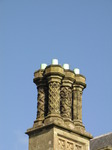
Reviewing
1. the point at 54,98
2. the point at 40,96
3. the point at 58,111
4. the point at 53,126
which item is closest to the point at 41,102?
the point at 40,96

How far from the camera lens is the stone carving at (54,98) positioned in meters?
16.8

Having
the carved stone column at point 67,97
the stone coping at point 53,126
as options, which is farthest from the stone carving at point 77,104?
the stone coping at point 53,126

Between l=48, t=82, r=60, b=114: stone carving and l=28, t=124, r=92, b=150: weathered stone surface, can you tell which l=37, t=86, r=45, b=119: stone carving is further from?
l=28, t=124, r=92, b=150: weathered stone surface

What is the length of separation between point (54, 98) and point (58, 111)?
490 mm

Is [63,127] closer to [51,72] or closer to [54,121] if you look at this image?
[54,121]

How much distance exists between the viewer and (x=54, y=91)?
17.0 meters

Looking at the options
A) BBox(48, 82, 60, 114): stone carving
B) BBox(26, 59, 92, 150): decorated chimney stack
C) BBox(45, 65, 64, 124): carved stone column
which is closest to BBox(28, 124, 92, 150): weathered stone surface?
BBox(26, 59, 92, 150): decorated chimney stack

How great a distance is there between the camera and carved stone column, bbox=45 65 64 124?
54.5 feet

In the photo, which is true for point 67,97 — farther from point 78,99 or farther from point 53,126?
point 53,126

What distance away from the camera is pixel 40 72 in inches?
705

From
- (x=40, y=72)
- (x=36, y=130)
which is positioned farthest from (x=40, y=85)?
(x=36, y=130)

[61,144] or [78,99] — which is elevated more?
[78,99]

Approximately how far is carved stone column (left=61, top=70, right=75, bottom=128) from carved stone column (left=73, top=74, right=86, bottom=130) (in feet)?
0.85

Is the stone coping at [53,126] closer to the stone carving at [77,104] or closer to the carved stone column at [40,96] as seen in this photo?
the carved stone column at [40,96]
